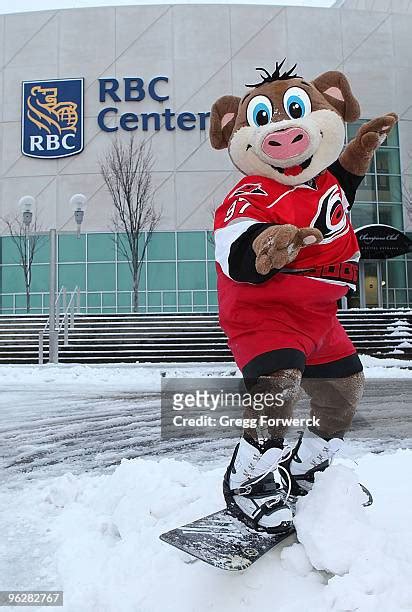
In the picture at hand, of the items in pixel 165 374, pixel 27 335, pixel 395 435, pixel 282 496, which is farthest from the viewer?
pixel 27 335

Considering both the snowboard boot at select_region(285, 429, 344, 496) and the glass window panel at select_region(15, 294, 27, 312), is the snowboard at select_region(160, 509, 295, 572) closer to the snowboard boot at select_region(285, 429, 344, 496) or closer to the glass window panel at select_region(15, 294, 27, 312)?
the snowboard boot at select_region(285, 429, 344, 496)

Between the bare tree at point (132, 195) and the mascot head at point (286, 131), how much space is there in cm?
1971

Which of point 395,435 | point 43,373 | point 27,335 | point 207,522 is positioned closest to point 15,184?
point 27,335

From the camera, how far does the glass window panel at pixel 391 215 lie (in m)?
24.5

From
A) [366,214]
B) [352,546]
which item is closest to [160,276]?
[366,214]

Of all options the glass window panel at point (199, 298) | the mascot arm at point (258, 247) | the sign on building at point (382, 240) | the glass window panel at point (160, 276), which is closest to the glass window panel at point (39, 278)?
the glass window panel at point (160, 276)

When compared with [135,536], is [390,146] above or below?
above

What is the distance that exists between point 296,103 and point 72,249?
22.9m

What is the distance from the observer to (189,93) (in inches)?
950

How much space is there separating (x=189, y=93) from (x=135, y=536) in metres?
24.2

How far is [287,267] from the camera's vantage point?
2.04 metres

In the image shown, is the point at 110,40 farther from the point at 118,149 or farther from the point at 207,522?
the point at 207,522

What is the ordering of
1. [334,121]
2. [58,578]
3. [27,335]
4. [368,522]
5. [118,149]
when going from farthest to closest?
[118,149]
[27,335]
[334,121]
[58,578]
[368,522]

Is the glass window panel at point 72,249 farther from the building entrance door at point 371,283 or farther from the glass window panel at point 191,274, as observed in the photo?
the building entrance door at point 371,283
